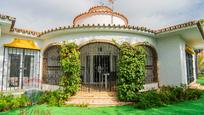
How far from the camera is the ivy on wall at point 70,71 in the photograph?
473 inches

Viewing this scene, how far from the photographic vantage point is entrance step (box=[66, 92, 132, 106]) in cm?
1120

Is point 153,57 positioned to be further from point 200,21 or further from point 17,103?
point 17,103

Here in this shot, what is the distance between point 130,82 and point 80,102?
402 centimetres

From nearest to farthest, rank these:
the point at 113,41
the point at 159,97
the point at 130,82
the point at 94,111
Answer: the point at 94,111, the point at 159,97, the point at 130,82, the point at 113,41

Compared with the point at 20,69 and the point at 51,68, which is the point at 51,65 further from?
the point at 20,69

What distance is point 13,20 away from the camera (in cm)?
1129

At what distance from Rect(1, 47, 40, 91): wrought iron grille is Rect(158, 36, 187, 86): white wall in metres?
12.5

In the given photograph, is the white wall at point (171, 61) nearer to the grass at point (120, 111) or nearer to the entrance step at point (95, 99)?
the grass at point (120, 111)

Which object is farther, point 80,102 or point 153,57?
point 153,57

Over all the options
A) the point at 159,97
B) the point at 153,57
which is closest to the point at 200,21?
the point at 153,57

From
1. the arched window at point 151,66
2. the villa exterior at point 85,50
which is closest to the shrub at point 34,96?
the villa exterior at point 85,50

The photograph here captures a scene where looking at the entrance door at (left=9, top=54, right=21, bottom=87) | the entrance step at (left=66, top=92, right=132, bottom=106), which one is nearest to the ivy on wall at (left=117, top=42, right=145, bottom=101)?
the entrance step at (left=66, top=92, right=132, bottom=106)

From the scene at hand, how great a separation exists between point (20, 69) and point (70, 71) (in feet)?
19.6

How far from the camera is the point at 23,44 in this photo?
14766mm
